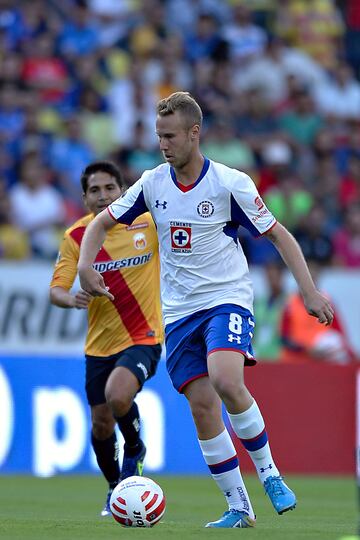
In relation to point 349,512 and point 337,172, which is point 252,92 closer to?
point 337,172

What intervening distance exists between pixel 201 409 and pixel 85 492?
4261 millimetres

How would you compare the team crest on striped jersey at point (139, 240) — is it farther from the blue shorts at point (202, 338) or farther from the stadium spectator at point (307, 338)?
the stadium spectator at point (307, 338)

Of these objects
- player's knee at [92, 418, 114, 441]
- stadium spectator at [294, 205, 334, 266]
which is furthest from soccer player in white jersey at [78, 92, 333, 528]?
stadium spectator at [294, 205, 334, 266]

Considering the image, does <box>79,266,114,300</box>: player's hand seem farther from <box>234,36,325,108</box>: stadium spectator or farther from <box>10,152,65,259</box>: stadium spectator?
<box>234,36,325,108</box>: stadium spectator

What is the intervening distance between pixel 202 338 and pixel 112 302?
5.73ft

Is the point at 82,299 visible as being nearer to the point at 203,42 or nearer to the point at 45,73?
the point at 45,73

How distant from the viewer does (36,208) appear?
16.5 m

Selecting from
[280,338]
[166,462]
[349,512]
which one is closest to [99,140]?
[280,338]

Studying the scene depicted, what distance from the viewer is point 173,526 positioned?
8.36 meters

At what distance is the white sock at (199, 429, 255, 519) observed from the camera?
8.26 meters

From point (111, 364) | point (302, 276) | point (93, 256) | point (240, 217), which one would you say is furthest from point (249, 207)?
point (111, 364)

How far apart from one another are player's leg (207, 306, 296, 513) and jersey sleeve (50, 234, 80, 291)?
203 cm

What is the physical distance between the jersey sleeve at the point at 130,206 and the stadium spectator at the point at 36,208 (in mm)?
7647

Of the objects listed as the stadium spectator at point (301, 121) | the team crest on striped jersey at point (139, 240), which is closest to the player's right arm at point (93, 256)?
the team crest on striped jersey at point (139, 240)
